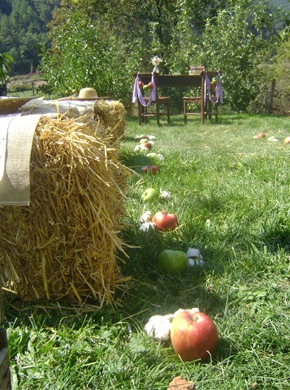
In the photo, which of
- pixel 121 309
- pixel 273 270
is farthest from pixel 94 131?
pixel 273 270

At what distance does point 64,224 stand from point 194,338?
2.74 ft

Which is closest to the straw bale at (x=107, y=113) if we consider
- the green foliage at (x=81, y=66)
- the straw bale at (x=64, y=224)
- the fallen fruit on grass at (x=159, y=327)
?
the straw bale at (x=64, y=224)

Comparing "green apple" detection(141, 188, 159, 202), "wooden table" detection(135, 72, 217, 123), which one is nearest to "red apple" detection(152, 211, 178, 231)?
"green apple" detection(141, 188, 159, 202)

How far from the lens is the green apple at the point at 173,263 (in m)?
2.50

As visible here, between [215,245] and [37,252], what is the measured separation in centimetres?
117

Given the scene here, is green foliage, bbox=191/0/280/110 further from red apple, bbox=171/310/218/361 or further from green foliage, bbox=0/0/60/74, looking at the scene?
green foliage, bbox=0/0/60/74

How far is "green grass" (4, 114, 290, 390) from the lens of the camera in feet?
5.51

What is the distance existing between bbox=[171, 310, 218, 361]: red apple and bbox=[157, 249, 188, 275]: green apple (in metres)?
0.66

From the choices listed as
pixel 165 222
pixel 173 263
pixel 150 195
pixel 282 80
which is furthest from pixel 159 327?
pixel 282 80

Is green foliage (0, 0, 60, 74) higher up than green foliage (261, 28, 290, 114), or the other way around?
green foliage (0, 0, 60, 74)

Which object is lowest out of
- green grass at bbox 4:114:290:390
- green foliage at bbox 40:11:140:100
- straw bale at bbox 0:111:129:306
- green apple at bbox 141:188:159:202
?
green grass at bbox 4:114:290:390

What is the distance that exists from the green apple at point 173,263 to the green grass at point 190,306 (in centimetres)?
5

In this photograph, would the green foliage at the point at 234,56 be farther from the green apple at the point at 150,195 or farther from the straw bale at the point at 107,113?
the green apple at the point at 150,195

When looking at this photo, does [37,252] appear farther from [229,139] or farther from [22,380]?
[229,139]
